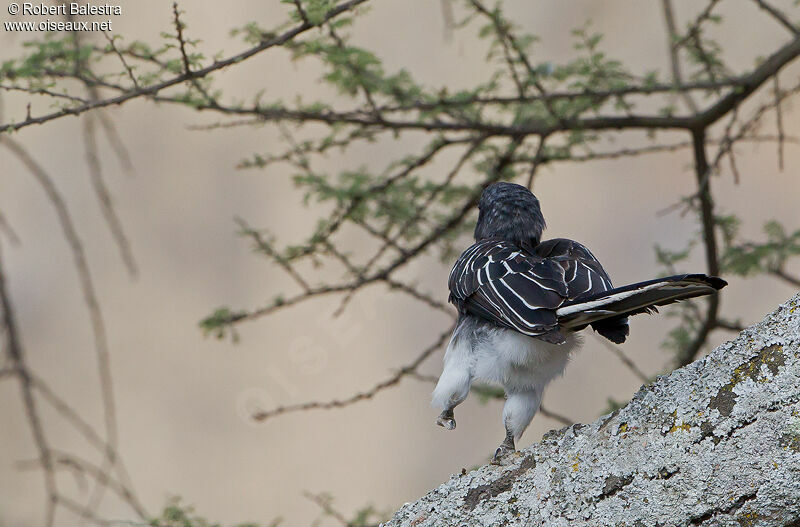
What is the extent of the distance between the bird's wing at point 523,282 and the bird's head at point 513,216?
172mm

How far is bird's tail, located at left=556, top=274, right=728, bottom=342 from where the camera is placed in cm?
211

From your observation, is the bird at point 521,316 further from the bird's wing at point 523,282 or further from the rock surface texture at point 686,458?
the rock surface texture at point 686,458

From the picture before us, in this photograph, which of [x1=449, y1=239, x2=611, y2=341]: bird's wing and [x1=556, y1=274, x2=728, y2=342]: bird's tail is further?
[x1=449, y1=239, x2=611, y2=341]: bird's wing

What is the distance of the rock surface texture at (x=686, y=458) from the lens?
A: 1789 millimetres

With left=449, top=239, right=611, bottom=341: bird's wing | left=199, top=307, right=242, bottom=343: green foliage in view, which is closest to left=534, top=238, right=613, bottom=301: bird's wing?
left=449, top=239, right=611, bottom=341: bird's wing

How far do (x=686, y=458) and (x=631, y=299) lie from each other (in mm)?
541

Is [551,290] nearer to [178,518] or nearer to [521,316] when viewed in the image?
[521,316]

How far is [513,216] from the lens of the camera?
11.8 ft

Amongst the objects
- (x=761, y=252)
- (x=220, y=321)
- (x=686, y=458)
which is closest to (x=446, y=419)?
(x=220, y=321)

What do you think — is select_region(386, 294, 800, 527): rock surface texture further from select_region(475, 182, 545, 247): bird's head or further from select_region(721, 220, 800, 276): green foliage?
select_region(721, 220, 800, 276): green foliage

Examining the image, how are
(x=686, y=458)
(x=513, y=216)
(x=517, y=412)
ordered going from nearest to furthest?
(x=686, y=458) < (x=517, y=412) < (x=513, y=216)

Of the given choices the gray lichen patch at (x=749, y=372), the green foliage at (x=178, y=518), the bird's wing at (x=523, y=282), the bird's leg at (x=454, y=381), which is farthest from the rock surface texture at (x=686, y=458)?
the green foliage at (x=178, y=518)

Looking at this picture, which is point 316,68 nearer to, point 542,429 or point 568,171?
point 568,171

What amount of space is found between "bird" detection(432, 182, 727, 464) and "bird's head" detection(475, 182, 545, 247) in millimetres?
22
